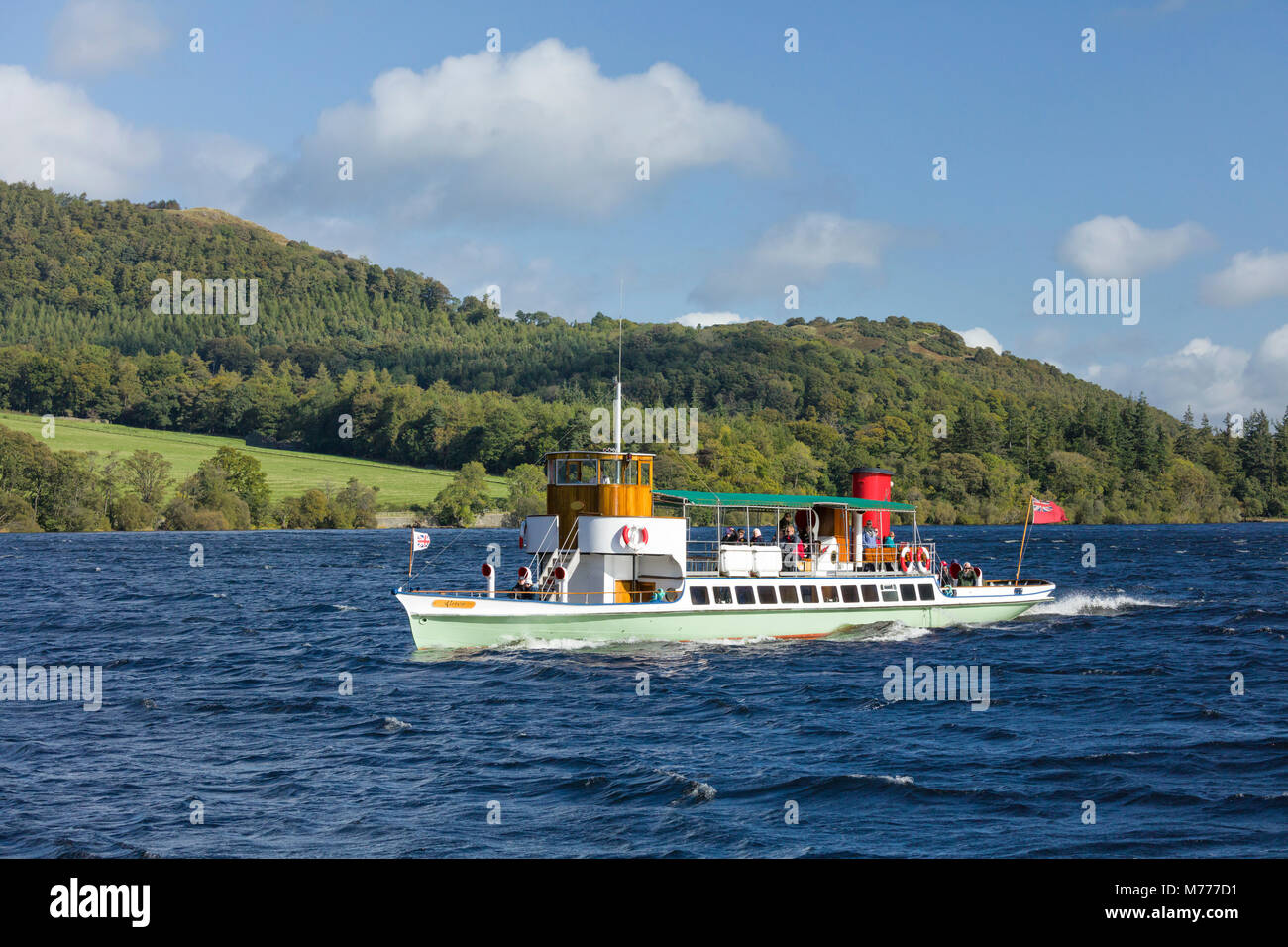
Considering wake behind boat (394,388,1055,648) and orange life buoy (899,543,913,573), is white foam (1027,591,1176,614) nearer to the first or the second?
orange life buoy (899,543,913,573)

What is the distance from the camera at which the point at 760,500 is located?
46531 mm

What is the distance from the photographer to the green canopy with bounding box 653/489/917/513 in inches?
1757

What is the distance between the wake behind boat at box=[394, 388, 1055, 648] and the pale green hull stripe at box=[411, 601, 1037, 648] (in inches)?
2.1

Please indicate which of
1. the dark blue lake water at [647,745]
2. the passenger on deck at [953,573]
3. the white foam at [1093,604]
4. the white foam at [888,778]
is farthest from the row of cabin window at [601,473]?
the white foam at [1093,604]

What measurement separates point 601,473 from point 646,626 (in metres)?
6.41

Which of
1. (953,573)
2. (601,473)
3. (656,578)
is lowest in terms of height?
(953,573)

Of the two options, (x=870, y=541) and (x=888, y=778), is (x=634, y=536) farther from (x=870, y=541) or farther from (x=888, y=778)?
(x=888, y=778)

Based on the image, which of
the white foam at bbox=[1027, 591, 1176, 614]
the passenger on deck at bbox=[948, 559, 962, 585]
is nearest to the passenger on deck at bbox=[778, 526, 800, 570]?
the passenger on deck at bbox=[948, 559, 962, 585]

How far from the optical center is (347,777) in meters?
25.1

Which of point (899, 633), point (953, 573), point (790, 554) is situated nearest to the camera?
point (790, 554)

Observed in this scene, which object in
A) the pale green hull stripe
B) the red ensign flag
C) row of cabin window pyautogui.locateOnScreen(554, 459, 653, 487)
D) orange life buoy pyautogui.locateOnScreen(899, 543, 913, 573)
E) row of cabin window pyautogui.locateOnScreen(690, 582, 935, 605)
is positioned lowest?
the pale green hull stripe

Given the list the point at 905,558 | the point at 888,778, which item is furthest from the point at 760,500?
the point at 888,778
